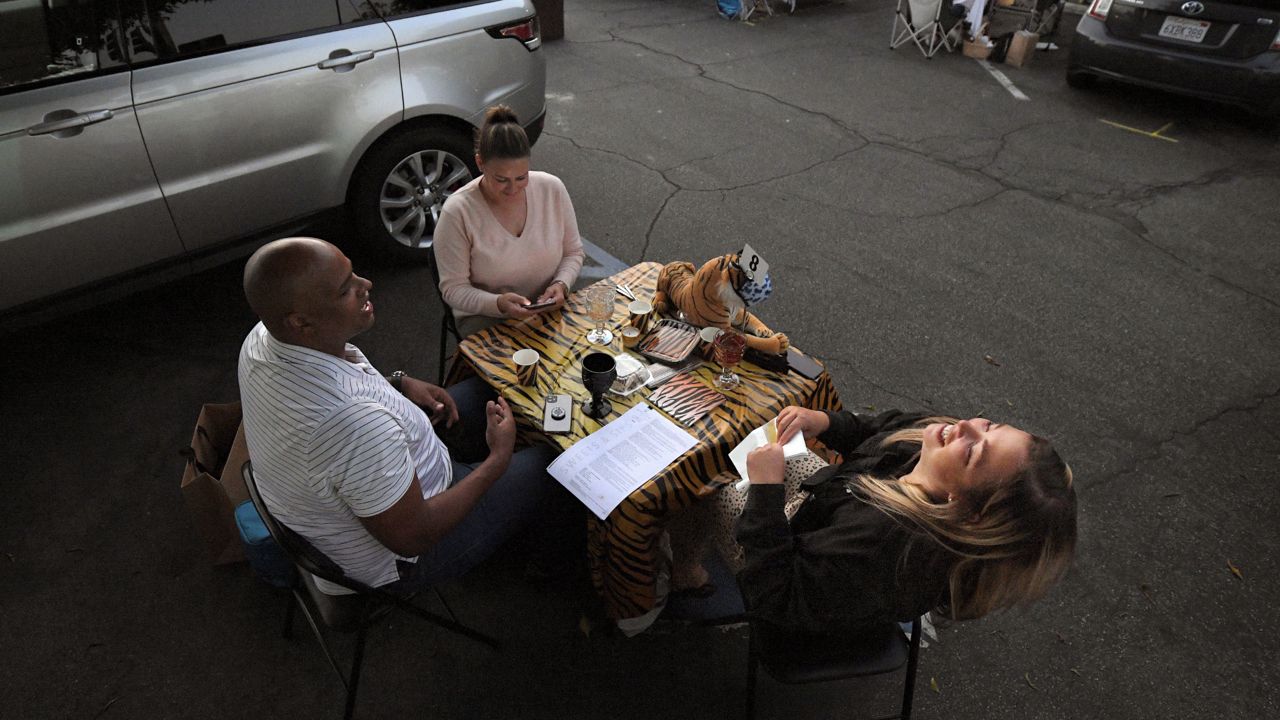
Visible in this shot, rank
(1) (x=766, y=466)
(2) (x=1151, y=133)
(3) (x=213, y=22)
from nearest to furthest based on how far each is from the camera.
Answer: (1) (x=766, y=466)
(3) (x=213, y=22)
(2) (x=1151, y=133)

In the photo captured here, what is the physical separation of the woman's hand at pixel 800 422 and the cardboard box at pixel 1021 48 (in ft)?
26.9

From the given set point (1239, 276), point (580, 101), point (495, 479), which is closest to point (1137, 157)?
point (1239, 276)

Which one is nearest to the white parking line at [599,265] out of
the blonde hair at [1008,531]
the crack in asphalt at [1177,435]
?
the crack in asphalt at [1177,435]

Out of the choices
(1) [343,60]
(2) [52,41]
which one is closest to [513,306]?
(1) [343,60]

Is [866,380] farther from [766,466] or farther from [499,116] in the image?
[499,116]

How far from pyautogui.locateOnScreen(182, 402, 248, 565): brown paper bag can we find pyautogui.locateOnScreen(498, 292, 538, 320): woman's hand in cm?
107

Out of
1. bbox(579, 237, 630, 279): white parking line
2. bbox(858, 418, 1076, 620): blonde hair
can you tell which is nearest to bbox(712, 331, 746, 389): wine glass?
bbox(858, 418, 1076, 620): blonde hair

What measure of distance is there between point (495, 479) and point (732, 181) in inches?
164

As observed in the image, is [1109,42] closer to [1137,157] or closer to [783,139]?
[1137,157]

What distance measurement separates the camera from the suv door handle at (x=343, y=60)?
3930 mm

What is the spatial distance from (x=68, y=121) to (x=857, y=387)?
391 cm

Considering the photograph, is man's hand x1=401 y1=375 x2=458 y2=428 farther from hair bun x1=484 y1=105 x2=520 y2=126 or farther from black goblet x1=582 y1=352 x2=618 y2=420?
hair bun x1=484 y1=105 x2=520 y2=126

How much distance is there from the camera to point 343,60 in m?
3.97

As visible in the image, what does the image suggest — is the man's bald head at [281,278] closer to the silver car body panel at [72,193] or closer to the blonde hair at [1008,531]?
the blonde hair at [1008,531]
